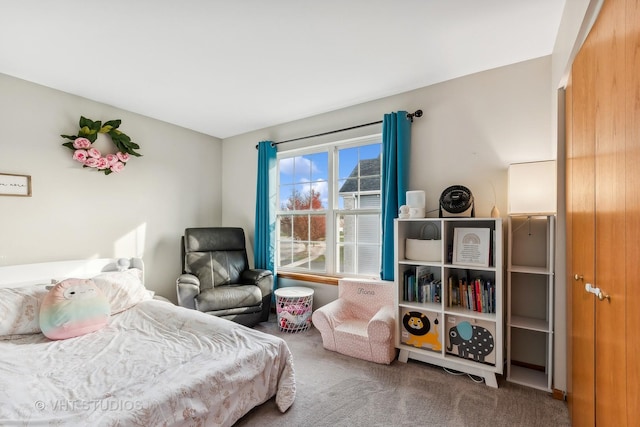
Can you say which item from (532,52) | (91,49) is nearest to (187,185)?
(91,49)

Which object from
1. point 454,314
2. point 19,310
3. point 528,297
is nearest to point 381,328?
point 454,314

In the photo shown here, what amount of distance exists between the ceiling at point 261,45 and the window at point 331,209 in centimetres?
69

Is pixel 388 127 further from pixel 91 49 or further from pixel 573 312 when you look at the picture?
pixel 91 49

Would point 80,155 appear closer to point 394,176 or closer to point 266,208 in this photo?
point 266,208

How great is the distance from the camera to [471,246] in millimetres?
2266

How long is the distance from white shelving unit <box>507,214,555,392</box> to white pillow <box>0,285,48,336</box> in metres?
3.39

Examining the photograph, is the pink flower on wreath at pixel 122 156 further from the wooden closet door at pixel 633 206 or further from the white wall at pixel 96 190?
the wooden closet door at pixel 633 206

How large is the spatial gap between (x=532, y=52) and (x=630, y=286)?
2140mm

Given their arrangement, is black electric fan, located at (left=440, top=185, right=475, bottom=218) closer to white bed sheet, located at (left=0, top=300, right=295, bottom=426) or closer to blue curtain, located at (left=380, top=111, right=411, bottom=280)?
blue curtain, located at (left=380, top=111, right=411, bottom=280)

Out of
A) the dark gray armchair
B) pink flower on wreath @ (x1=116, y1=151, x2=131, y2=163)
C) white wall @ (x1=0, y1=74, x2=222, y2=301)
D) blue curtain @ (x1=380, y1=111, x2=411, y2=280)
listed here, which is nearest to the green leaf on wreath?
white wall @ (x1=0, y1=74, x2=222, y2=301)

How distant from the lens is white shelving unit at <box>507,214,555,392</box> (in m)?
2.17

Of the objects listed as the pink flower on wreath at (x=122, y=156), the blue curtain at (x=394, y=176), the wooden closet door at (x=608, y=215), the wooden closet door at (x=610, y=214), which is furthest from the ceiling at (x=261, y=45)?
the wooden closet door at (x=610, y=214)

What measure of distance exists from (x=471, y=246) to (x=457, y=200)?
398 millimetres

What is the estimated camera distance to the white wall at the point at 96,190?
2.52 meters
